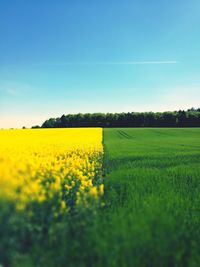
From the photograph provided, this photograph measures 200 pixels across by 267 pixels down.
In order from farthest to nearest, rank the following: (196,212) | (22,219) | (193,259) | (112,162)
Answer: (112,162), (196,212), (193,259), (22,219)

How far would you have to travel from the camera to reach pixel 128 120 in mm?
94188

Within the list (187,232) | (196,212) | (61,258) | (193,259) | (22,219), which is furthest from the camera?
(196,212)

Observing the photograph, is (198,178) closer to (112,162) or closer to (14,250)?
(112,162)

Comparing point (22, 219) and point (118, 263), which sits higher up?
point (22, 219)

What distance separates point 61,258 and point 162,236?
5.34 ft

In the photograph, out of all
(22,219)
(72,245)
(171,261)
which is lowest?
(171,261)

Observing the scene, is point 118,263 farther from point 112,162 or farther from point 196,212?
point 112,162

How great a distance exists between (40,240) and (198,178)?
7680 mm

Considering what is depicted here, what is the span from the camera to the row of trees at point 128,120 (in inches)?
3565

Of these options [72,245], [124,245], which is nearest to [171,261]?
[124,245]

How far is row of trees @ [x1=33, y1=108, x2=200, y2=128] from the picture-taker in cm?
9056

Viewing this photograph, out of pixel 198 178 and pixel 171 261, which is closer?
pixel 171 261

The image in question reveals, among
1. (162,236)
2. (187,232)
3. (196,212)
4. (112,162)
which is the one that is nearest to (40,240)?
(162,236)

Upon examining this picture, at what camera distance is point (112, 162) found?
50.8 feet
